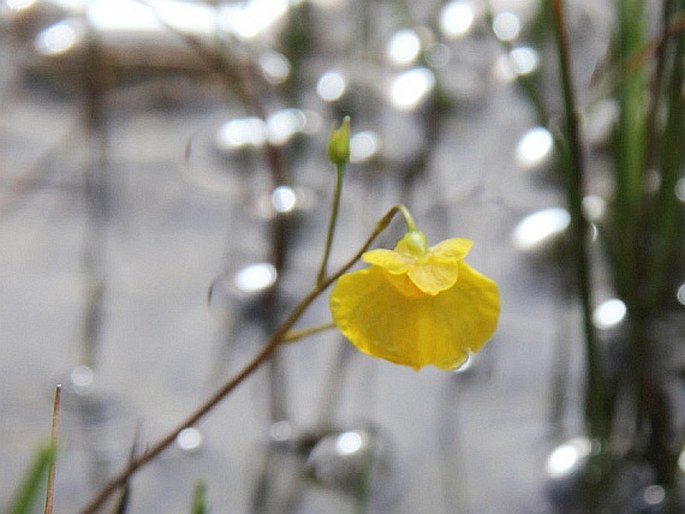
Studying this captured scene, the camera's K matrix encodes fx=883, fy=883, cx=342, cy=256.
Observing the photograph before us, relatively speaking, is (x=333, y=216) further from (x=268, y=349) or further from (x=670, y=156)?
(x=670, y=156)

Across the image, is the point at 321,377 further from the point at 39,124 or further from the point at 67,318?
the point at 39,124

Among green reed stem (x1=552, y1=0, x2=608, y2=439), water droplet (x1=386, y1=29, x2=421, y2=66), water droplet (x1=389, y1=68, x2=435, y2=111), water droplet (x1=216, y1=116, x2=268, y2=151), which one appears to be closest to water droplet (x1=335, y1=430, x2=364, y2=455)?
green reed stem (x1=552, y1=0, x2=608, y2=439)

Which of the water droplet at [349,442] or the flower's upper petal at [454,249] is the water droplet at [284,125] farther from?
the flower's upper petal at [454,249]

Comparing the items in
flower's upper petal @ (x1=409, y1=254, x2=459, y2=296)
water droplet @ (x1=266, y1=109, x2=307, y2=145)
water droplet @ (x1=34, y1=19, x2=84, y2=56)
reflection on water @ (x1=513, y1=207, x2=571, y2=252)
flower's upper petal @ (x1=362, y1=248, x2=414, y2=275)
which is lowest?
flower's upper petal @ (x1=409, y1=254, x2=459, y2=296)

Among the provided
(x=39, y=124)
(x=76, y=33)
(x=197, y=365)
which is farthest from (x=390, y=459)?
(x=76, y=33)

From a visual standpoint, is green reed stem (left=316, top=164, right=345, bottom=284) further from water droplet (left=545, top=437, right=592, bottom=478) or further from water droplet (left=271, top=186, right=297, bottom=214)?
water droplet (left=271, top=186, right=297, bottom=214)

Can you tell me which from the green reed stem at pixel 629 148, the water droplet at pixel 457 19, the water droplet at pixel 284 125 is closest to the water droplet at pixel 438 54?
the water droplet at pixel 457 19

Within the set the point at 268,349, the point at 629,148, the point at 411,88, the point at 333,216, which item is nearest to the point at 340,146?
the point at 333,216

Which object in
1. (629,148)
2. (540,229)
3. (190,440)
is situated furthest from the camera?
(540,229)
